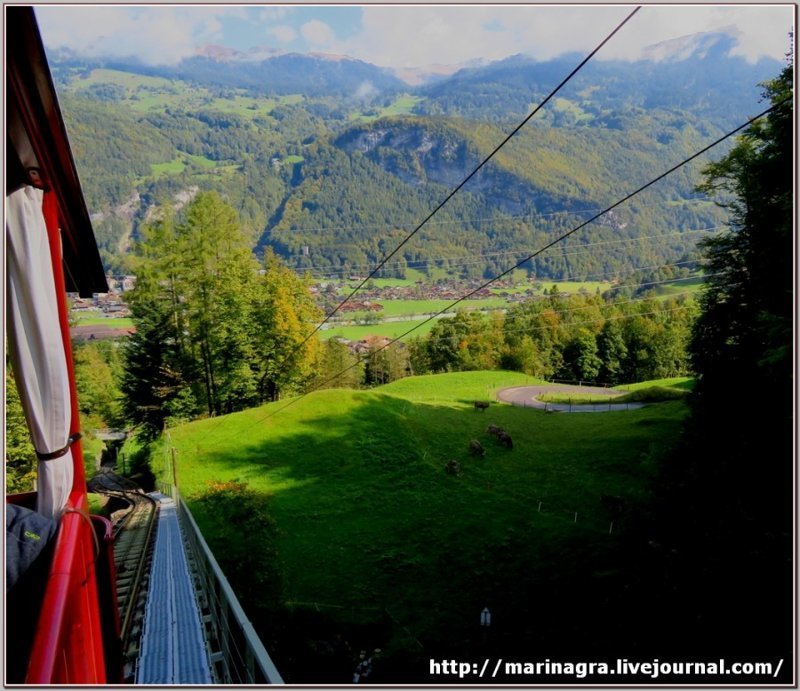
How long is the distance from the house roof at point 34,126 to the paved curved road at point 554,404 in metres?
30.6

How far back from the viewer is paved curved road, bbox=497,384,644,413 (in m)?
31.8

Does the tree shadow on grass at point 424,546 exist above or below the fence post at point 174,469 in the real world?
below

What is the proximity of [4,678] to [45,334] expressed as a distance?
1.77m

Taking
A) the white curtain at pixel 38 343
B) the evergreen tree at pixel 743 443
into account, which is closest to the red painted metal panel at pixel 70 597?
the white curtain at pixel 38 343

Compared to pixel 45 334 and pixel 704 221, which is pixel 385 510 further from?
pixel 704 221

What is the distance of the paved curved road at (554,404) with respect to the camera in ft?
104

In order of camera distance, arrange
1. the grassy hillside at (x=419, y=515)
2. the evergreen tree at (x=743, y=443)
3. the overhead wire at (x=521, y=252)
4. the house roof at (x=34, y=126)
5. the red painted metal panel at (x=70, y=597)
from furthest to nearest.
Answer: the overhead wire at (x=521, y=252), the grassy hillside at (x=419, y=515), the evergreen tree at (x=743, y=443), the house roof at (x=34, y=126), the red painted metal panel at (x=70, y=597)

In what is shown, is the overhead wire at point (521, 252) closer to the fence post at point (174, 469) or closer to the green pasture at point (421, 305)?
the green pasture at point (421, 305)

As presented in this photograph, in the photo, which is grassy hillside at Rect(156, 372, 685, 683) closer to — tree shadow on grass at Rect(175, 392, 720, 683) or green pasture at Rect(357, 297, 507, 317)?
tree shadow on grass at Rect(175, 392, 720, 683)

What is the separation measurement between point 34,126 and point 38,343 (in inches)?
44.3

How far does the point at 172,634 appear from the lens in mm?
5934

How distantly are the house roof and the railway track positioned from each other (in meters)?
4.37

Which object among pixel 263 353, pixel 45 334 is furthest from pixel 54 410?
pixel 263 353

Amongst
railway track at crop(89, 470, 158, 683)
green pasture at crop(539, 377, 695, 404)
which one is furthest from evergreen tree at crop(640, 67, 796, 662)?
green pasture at crop(539, 377, 695, 404)
